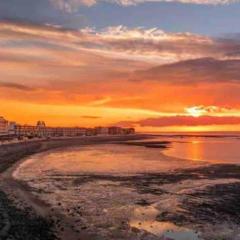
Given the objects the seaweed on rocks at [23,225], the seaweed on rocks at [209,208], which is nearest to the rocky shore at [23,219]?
the seaweed on rocks at [23,225]

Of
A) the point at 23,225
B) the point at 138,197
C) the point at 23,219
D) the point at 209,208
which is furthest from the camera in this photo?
the point at 138,197

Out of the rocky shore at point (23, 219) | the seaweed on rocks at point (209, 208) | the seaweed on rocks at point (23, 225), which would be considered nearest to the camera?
the seaweed on rocks at point (23, 225)

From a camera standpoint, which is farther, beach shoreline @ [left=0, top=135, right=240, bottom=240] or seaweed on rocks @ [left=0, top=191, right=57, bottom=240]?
beach shoreline @ [left=0, top=135, right=240, bottom=240]

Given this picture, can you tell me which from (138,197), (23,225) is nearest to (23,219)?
(23,225)

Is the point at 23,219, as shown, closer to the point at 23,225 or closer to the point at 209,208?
the point at 23,225

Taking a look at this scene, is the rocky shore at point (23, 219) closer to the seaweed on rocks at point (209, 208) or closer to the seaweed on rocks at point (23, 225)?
the seaweed on rocks at point (23, 225)

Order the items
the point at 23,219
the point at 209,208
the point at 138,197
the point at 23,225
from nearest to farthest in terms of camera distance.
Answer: the point at 23,225, the point at 23,219, the point at 209,208, the point at 138,197

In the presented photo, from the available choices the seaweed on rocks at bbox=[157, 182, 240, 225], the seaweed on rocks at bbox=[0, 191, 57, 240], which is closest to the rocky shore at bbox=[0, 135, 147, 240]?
the seaweed on rocks at bbox=[0, 191, 57, 240]

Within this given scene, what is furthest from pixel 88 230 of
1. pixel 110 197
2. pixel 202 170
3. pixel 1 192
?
pixel 202 170

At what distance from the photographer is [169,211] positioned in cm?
3122

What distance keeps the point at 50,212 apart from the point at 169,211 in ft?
24.0

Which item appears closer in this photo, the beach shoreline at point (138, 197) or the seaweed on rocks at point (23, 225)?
the seaweed on rocks at point (23, 225)

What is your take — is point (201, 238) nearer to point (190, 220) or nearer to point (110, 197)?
point (190, 220)

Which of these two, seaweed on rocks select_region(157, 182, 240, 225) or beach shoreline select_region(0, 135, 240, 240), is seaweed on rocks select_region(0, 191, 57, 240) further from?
seaweed on rocks select_region(157, 182, 240, 225)
